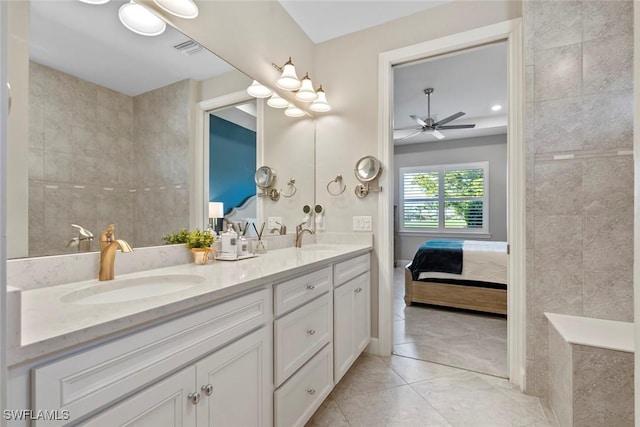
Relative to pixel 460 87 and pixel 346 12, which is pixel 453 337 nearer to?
pixel 346 12

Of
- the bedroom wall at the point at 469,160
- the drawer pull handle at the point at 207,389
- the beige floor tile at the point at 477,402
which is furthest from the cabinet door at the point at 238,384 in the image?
the bedroom wall at the point at 469,160

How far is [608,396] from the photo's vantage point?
1.43 m

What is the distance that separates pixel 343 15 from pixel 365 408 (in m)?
2.75

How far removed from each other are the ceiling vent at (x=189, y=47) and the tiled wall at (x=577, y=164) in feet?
6.50

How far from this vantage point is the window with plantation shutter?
19.7 feet

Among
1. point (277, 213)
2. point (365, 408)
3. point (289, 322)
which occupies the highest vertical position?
point (277, 213)

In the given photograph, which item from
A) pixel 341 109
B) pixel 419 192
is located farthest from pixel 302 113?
pixel 419 192

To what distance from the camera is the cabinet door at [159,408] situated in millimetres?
714

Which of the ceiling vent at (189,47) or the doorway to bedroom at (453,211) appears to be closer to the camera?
the ceiling vent at (189,47)

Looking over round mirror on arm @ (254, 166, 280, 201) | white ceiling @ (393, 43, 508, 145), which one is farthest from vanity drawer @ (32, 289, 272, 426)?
white ceiling @ (393, 43, 508, 145)

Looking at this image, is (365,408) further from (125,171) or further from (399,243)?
(399,243)

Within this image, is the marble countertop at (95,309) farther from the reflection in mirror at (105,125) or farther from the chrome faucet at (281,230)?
the chrome faucet at (281,230)

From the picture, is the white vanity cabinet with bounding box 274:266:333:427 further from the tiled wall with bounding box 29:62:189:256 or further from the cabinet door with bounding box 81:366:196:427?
the tiled wall with bounding box 29:62:189:256

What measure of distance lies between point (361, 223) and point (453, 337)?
4.54ft
